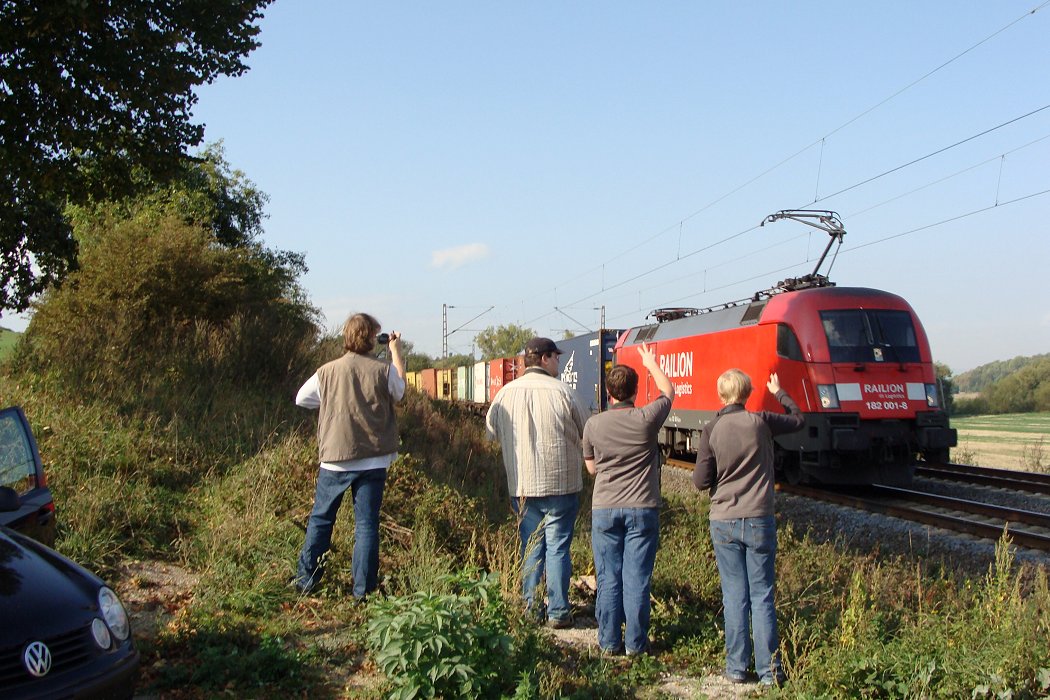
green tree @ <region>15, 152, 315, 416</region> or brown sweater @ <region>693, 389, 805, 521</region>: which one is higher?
green tree @ <region>15, 152, 315, 416</region>

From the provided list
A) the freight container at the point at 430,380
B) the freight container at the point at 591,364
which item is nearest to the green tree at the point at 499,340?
the freight container at the point at 430,380

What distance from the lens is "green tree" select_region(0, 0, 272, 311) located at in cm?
970

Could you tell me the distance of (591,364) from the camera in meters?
24.2

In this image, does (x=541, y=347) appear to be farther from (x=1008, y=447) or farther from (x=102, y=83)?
(x=1008, y=447)

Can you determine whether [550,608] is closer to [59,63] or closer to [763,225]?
[59,63]

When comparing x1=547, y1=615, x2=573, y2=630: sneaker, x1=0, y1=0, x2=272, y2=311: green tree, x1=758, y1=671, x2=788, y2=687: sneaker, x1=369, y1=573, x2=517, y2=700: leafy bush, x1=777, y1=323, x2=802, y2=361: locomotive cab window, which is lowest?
x1=758, y1=671, x2=788, y2=687: sneaker

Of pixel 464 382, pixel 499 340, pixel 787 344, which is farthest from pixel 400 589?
pixel 499 340

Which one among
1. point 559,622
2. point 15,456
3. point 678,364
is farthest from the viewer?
point 678,364

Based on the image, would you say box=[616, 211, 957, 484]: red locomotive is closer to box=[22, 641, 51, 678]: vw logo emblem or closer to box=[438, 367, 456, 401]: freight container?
box=[22, 641, 51, 678]: vw logo emblem

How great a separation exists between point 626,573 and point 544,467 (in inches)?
32.4

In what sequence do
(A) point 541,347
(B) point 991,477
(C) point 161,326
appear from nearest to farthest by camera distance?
1. (A) point 541,347
2. (C) point 161,326
3. (B) point 991,477

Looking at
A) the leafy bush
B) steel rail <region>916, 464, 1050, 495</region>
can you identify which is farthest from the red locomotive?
the leafy bush

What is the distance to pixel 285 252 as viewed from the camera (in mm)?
35656

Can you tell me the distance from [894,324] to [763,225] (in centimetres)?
489
